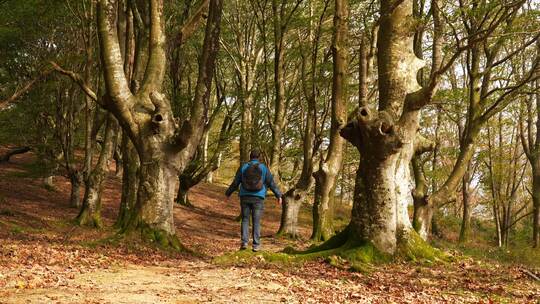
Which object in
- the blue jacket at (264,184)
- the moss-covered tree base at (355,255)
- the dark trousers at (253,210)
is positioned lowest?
the moss-covered tree base at (355,255)

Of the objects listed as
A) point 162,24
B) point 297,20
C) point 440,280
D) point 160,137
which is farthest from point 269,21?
point 440,280

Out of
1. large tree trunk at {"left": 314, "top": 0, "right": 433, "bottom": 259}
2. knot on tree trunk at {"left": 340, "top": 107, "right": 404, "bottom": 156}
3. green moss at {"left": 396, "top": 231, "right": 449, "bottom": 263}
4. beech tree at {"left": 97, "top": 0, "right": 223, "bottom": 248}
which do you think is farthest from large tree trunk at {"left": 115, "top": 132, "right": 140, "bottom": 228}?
green moss at {"left": 396, "top": 231, "right": 449, "bottom": 263}

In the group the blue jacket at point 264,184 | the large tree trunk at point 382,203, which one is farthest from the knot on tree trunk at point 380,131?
the blue jacket at point 264,184

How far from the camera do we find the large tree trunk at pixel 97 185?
15.5 meters

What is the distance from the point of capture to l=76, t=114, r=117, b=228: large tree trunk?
1548cm

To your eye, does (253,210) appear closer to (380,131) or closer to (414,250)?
(380,131)

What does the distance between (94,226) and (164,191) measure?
673 cm

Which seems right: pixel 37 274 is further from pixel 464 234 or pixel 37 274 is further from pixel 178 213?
pixel 464 234

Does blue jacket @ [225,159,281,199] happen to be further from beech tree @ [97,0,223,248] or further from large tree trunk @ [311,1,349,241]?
large tree trunk @ [311,1,349,241]

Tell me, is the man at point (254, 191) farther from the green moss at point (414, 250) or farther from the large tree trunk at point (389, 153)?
the green moss at point (414, 250)

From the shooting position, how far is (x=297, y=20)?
64.2ft

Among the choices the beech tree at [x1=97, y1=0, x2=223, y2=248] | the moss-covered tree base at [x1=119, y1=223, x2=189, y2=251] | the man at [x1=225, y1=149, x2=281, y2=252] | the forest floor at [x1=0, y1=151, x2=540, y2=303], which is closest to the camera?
the forest floor at [x1=0, y1=151, x2=540, y2=303]

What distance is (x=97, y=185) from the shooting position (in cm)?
1572

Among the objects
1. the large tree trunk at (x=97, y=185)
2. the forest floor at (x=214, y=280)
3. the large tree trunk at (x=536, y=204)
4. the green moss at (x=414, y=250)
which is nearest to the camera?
the forest floor at (x=214, y=280)
